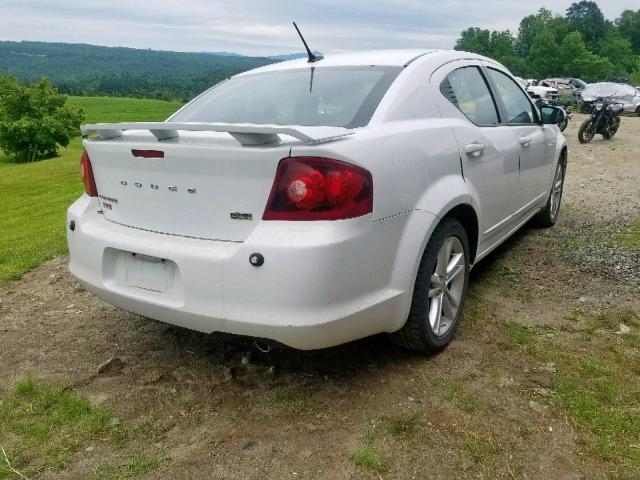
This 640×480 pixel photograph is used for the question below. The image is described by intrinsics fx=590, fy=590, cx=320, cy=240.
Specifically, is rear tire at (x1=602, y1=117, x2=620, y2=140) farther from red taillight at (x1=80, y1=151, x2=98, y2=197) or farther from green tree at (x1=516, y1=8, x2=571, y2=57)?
green tree at (x1=516, y1=8, x2=571, y2=57)

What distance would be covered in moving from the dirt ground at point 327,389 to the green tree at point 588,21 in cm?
11291

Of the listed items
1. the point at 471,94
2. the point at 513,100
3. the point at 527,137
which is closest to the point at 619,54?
the point at 513,100

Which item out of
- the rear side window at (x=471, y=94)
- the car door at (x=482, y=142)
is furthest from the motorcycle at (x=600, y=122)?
the rear side window at (x=471, y=94)

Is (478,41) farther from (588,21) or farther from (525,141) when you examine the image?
(525,141)

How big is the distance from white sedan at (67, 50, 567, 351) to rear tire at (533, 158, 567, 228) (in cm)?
226

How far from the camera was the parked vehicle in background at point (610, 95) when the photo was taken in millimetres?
17653

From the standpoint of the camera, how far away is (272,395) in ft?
9.14

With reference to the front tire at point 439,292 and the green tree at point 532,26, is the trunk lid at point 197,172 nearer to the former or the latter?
the front tire at point 439,292

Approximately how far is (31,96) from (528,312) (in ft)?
162

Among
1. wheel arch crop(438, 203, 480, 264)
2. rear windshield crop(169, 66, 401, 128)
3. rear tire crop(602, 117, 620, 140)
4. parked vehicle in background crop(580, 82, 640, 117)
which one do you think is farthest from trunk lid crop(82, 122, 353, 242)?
parked vehicle in background crop(580, 82, 640, 117)

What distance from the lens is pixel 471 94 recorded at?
3707mm

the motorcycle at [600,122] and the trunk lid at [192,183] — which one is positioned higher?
the trunk lid at [192,183]

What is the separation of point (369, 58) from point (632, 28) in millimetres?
129223

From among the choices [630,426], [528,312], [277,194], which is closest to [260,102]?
[277,194]
